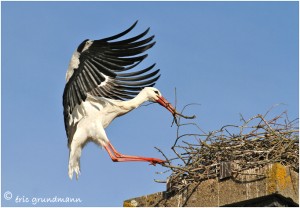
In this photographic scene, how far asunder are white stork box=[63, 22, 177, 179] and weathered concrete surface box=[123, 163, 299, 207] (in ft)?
3.86

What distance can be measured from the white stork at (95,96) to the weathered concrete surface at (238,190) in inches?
46.4

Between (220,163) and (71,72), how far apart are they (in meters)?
2.07

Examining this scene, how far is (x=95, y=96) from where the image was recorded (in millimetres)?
6629

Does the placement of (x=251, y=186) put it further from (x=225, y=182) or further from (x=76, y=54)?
(x=76, y=54)

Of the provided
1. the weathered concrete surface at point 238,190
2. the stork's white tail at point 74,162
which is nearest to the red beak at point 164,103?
the stork's white tail at point 74,162

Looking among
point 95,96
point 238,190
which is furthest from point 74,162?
point 238,190

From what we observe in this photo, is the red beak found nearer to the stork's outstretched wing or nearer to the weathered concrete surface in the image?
the stork's outstretched wing

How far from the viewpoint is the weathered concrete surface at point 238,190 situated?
4238mm

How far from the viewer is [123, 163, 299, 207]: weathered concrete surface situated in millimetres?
4238

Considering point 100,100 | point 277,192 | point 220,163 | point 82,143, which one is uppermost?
point 100,100

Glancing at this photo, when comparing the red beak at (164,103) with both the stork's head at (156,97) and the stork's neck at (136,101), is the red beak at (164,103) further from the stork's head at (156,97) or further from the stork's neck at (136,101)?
the stork's neck at (136,101)

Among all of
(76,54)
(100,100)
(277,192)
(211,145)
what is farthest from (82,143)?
(277,192)

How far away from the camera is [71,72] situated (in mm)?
6254

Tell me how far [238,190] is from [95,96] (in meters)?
2.54
